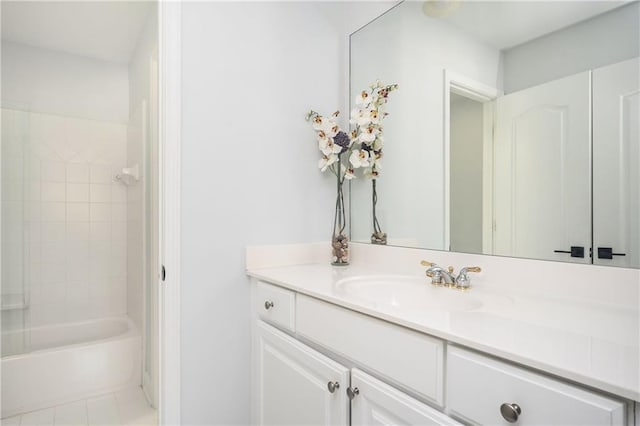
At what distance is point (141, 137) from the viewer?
7.32 ft

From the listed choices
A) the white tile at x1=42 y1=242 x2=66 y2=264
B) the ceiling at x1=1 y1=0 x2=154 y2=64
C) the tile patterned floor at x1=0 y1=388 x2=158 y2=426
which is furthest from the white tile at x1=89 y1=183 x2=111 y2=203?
the tile patterned floor at x1=0 y1=388 x2=158 y2=426

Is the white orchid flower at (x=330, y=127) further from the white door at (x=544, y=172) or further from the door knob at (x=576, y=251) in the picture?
the door knob at (x=576, y=251)

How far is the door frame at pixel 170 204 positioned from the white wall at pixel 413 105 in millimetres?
817

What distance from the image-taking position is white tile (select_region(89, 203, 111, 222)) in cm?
271

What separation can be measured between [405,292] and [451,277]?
165 millimetres

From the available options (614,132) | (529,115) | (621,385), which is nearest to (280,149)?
(529,115)

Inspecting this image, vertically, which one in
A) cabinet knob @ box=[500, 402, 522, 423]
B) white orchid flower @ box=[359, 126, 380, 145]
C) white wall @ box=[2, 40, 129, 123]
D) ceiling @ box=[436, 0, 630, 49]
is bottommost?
cabinet knob @ box=[500, 402, 522, 423]

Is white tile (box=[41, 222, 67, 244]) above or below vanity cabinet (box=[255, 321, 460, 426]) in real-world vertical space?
above

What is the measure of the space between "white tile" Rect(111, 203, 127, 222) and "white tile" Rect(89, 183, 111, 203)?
0.07 metres

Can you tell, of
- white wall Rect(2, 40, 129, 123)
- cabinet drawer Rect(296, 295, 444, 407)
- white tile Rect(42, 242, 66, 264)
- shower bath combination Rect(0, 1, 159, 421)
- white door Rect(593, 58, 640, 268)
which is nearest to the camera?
cabinet drawer Rect(296, 295, 444, 407)

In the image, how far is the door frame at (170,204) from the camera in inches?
48.9

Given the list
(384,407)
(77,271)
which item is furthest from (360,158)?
(77,271)

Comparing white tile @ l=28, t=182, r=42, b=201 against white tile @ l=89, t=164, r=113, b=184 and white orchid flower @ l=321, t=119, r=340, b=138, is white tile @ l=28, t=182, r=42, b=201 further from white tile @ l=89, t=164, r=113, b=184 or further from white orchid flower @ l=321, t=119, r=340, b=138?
white orchid flower @ l=321, t=119, r=340, b=138

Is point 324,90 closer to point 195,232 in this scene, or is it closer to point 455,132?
point 455,132
